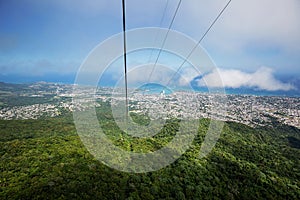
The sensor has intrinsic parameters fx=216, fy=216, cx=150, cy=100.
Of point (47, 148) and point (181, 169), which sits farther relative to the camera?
point (181, 169)

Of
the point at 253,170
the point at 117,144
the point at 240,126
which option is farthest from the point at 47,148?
the point at 240,126

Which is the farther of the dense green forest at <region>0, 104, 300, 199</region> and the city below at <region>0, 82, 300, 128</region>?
the city below at <region>0, 82, 300, 128</region>

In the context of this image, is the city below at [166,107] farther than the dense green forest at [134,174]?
Yes

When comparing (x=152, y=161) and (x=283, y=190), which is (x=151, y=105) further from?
(x=283, y=190)

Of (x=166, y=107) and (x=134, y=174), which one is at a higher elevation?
(x=166, y=107)

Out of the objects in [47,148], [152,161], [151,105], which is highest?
[151,105]

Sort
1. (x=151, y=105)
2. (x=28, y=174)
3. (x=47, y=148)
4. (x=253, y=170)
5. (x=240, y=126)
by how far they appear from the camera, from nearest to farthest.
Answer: (x=28, y=174) < (x=47, y=148) < (x=253, y=170) < (x=151, y=105) < (x=240, y=126)

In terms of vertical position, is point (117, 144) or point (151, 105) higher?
point (151, 105)

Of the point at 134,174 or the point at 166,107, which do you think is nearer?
the point at 134,174
